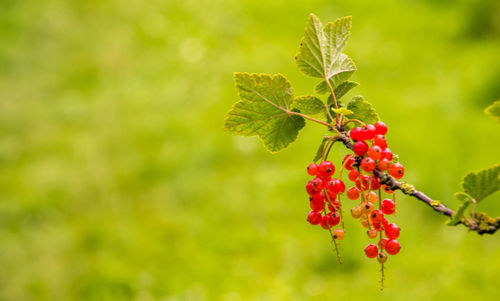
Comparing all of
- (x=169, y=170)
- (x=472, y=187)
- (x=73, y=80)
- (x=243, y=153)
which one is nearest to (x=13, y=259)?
(x=169, y=170)

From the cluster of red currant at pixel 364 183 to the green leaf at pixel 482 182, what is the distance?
14 centimetres

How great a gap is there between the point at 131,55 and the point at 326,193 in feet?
23.5

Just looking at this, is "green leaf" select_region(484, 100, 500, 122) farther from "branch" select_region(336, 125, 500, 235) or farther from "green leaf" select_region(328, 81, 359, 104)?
"green leaf" select_region(328, 81, 359, 104)

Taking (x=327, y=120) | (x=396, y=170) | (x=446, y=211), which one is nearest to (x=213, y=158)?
(x=327, y=120)

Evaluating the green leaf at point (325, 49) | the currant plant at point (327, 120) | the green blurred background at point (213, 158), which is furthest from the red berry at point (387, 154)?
the green blurred background at point (213, 158)

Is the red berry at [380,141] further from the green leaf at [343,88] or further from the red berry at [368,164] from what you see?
the green leaf at [343,88]

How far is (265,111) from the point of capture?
1143 millimetres

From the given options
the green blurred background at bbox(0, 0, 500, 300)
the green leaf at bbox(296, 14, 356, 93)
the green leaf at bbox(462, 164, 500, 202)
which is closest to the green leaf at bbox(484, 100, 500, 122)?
the green leaf at bbox(462, 164, 500, 202)

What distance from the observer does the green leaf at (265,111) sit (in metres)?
1.10

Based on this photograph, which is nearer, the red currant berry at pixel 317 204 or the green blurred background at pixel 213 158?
the red currant berry at pixel 317 204

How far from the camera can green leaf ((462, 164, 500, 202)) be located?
0.92m

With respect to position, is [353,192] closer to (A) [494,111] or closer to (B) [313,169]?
(B) [313,169]

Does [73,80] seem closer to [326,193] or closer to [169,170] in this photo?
[169,170]

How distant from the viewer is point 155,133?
600 cm
